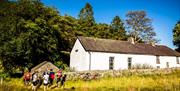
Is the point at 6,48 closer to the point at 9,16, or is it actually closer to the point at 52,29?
the point at 9,16

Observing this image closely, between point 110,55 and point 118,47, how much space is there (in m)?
2.90

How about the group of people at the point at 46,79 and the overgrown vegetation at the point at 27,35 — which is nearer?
the group of people at the point at 46,79

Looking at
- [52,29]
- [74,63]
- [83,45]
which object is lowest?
[74,63]

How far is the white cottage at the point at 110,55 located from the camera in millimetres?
37531

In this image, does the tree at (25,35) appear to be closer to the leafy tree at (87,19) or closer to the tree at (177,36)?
the leafy tree at (87,19)

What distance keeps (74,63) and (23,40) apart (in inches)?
398

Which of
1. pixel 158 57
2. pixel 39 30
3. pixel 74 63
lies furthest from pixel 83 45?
pixel 158 57

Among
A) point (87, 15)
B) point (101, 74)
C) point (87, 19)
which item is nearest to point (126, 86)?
point (101, 74)

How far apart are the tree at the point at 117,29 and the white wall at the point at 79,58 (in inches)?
1127

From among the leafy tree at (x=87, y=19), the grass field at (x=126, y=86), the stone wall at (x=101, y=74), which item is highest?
the leafy tree at (x=87, y=19)

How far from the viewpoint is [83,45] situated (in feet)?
123

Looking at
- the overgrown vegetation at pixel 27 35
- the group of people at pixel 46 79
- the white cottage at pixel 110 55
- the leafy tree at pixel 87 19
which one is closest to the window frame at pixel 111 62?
the white cottage at pixel 110 55

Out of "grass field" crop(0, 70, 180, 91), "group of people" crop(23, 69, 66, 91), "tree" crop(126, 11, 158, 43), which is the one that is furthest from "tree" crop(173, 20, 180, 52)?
"group of people" crop(23, 69, 66, 91)

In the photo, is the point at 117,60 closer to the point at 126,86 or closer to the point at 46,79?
the point at 46,79
